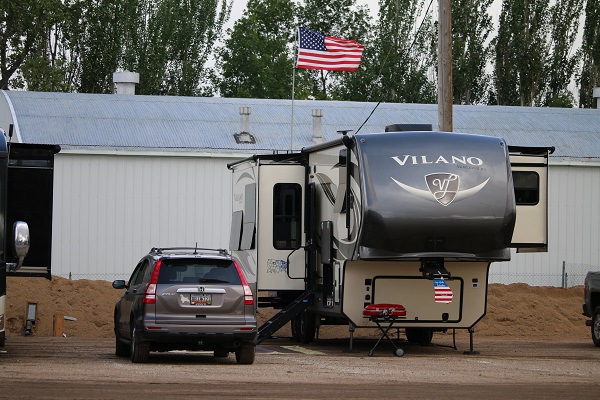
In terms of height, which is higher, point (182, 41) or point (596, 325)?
point (182, 41)

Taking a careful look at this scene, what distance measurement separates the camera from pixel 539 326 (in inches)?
1165

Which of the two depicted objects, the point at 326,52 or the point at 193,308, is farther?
the point at 326,52

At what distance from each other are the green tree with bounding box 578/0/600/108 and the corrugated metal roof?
2282cm

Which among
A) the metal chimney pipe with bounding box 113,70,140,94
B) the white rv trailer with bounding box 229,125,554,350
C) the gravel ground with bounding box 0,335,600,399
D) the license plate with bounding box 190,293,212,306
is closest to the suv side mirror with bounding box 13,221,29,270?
the gravel ground with bounding box 0,335,600,399

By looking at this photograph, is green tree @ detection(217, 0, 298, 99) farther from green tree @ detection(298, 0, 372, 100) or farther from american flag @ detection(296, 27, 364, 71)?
american flag @ detection(296, 27, 364, 71)

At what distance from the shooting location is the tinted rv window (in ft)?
75.2

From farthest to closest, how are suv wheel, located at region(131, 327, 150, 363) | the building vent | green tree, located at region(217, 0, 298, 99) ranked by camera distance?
green tree, located at region(217, 0, 298, 99) → the building vent → suv wheel, located at region(131, 327, 150, 363)

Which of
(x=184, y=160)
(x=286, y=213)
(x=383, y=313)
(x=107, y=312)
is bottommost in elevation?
(x=107, y=312)

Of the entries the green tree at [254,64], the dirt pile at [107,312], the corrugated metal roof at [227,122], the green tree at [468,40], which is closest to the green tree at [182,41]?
the green tree at [254,64]

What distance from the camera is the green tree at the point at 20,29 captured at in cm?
A: 5616

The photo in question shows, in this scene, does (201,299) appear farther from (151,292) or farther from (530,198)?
(530,198)

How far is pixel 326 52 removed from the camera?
1252 inches

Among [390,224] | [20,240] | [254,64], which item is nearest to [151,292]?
[20,240]

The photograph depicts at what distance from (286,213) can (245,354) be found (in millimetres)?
5356
